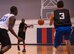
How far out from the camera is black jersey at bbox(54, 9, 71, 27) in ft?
25.7

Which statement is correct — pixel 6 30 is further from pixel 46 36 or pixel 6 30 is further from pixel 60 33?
pixel 46 36

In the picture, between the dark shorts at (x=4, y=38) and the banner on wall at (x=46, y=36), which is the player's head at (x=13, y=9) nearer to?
the dark shorts at (x=4, y=38)

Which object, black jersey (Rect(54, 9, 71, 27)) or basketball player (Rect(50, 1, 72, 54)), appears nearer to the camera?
basketball player (Rect(50, 1, 72, 54))

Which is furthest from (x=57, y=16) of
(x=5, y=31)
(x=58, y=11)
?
(x=5, y=31)

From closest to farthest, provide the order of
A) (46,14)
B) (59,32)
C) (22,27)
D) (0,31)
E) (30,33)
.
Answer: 1. (0,31)
2. (59,32)
3. (22,27)
4. (46,14)
5. (30,33)

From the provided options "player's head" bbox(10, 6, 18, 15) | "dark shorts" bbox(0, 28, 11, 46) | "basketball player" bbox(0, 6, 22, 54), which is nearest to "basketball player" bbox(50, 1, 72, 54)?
"player's head" bbox(10, 6, 18, 15)

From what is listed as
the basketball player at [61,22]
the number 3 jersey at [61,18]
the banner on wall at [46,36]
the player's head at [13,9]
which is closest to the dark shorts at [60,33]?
the basketball player at [61,22]

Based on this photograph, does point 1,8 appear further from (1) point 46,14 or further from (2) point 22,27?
(2) point 22,27

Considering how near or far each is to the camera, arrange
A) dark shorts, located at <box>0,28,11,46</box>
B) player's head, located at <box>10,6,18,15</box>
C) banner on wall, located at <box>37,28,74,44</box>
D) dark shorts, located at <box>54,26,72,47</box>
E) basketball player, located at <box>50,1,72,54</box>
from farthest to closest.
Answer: banner on wall, located at <box>37,28,74,44</box>
basketball player, located at <box>50,1,72,54</box>
dark shorts, located at <box>54,26,72,47</box>
player's head, located at <box>10,6,18,15</box>
dark shorts, located at <box>0,28,11,46</box>

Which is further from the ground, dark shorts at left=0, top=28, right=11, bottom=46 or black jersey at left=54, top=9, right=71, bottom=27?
black jersey at left=54, top=9, right=71, bottom=27

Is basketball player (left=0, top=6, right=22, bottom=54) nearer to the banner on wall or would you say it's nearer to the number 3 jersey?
A: the number 3 jersey

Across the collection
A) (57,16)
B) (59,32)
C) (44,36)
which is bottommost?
(44,36)

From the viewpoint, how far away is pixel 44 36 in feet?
63.7

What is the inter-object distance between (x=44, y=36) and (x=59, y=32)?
11823mm
